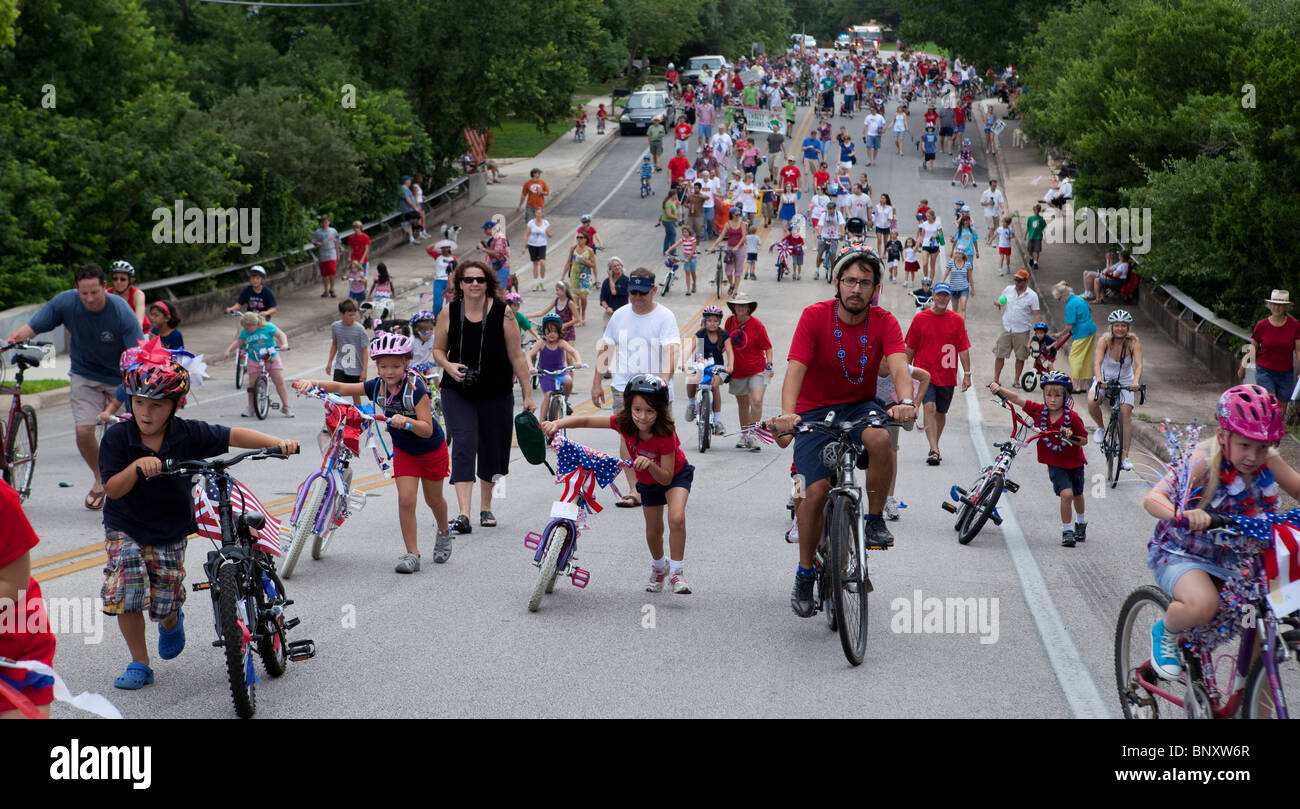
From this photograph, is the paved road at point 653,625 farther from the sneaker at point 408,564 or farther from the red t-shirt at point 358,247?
the red t-shirt at point 358,247

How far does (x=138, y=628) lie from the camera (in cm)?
709

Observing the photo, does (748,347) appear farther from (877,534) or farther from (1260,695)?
(1260,695)

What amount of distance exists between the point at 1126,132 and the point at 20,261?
2321cm

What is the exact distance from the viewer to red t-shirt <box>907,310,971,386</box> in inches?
595

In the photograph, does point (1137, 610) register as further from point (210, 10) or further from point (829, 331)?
point (210, 10)

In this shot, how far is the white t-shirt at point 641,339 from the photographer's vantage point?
38.4ft

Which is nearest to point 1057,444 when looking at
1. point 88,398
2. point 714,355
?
point 714,355

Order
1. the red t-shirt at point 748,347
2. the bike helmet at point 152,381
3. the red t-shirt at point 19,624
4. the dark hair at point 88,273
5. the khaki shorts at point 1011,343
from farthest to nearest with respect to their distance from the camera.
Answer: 1. the khaki shorts at point 1011,343
2. the red t-shirt at point 748,347
3. the dark hair at point 88,273
4. the bike helmet at point 152,381
5. the red t-shirt at point 19,624

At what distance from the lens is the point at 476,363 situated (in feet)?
35.2

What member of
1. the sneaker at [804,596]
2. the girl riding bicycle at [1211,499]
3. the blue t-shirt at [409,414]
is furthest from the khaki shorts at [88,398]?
the girl riding bicycle at [1211,499]

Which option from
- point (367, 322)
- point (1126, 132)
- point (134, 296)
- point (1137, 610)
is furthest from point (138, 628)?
point (1126, 132)

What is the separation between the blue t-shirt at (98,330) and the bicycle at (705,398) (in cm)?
660

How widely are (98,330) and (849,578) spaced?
23.1 ft

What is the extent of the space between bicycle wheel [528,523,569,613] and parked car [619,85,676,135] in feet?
177
